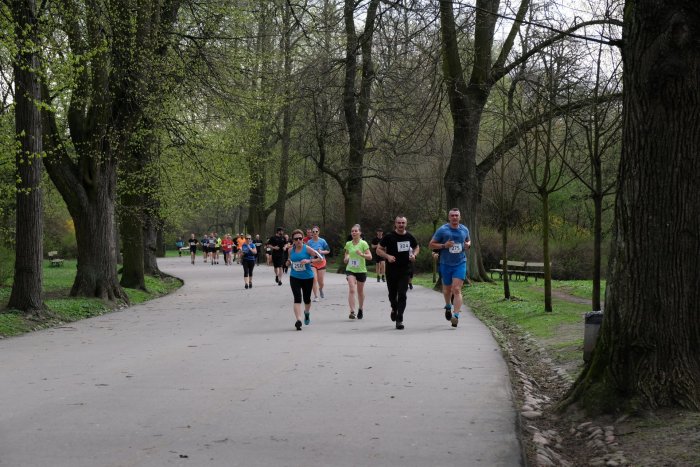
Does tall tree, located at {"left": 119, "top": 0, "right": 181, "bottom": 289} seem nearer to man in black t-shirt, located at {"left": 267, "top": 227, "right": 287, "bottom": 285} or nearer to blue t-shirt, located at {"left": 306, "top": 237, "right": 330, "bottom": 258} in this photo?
man in black t-shirt, located at {"left": 267, "top": 227, "right": 287, "bottom": 285}

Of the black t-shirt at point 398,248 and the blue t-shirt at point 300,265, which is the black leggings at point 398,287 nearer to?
the black t-shirt at point 398,248

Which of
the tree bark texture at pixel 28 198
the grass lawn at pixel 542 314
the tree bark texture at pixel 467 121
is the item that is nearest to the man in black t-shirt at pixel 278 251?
the tree bark texture at pixel 467 121

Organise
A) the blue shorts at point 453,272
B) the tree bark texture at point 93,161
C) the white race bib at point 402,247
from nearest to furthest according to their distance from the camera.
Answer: the blue shorts at point 453,272, the white race bib at point 402,247, the tree bark texture at point 93,161

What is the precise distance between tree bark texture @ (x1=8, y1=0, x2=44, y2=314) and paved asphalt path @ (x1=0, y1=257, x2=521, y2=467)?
162 cm

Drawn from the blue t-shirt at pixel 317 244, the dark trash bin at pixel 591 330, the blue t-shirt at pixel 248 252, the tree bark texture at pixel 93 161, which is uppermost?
the tree bark texture at pixel 93 161

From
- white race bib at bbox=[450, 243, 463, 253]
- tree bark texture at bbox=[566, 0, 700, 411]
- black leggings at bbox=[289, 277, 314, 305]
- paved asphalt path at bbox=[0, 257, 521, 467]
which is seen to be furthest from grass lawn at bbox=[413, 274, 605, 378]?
black leggings at bbox=[289, 277, 314, 305]

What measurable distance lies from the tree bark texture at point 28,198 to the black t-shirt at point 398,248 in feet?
21.7

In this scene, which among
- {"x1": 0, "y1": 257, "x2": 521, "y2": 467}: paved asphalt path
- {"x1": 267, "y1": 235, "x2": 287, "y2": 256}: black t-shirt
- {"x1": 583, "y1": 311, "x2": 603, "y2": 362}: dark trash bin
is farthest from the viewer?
{"x1": 267, "y1": 235, "x2": 287, "y2": 256}: black t-shirt

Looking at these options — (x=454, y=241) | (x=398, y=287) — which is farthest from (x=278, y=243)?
(x=454, y=241)

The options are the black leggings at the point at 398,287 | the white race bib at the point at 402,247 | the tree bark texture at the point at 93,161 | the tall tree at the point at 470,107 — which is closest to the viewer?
the black leggings at the point at 398,287

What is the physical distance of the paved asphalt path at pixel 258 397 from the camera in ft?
19.0

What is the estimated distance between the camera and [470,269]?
26.1 metres

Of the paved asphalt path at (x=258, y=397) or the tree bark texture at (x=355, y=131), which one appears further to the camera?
the tree bark texture at (x=355, y=131)

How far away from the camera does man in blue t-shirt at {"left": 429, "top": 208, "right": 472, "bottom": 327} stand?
1429cm
